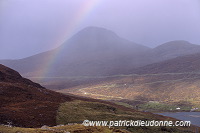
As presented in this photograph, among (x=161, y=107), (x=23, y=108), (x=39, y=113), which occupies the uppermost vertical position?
(x=23, y=108)

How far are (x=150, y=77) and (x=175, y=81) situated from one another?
32914 mm

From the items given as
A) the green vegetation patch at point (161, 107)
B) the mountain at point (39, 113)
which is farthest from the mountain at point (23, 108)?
the green vegetation patch at point (161, 107)

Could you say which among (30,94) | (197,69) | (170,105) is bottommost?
(170,105)

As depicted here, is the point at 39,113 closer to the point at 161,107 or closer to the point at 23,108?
the point at 23,108

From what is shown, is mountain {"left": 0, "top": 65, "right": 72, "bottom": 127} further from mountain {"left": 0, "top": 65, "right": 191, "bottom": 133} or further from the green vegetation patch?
the green vegetation patch

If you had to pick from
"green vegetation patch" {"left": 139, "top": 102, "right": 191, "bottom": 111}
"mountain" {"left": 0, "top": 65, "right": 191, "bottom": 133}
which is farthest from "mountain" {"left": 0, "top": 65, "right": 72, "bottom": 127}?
"green vegetation patch" {"left": 139, "top": 102, "right": 191, "bottom": 111}

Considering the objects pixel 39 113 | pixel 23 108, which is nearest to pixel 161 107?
pixel 39 113

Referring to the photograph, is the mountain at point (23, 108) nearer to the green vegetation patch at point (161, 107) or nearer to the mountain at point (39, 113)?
the mountain at point (39, 113)

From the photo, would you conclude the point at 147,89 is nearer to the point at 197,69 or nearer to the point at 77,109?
the point at 197,69

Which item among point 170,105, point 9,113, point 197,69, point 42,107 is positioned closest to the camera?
point 9,113

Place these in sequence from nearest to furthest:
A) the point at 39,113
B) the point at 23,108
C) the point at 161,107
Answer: the point at 39,113 < the point at 23,108 < the point at 161,107

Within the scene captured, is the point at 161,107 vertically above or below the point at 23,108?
below

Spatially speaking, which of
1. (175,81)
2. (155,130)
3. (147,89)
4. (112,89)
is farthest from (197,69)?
(155,130)

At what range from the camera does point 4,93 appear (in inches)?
2128
